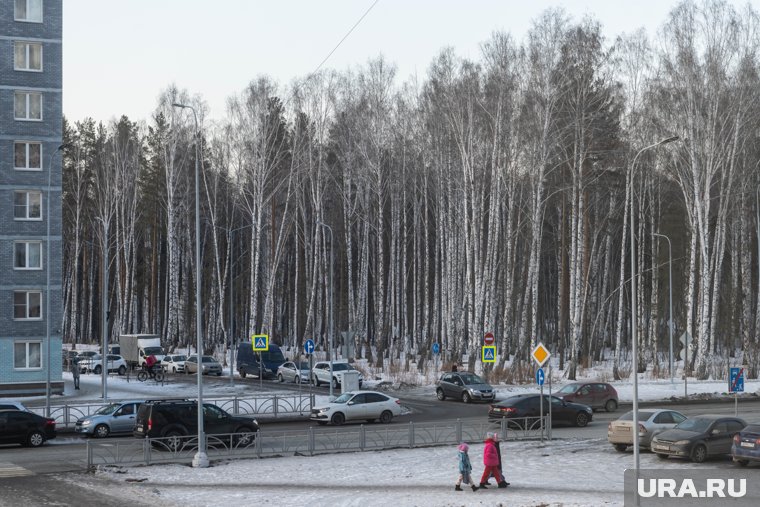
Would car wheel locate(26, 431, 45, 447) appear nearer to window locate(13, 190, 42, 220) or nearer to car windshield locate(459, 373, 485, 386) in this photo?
car windshield locate(459, 373, 485, 386)

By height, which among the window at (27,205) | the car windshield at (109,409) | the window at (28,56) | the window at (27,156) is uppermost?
the window at (28,56)

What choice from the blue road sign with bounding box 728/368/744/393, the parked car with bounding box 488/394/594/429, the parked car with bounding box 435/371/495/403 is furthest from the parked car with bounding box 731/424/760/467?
the parked car with bounding box 435/371/495/403

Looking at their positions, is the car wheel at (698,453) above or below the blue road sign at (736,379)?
below

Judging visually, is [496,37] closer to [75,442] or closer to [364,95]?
[364,95]

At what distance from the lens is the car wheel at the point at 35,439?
32500mm

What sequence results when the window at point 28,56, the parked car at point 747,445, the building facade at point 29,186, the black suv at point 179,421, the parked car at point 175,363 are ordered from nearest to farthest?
the parked car at point 747,445
the black suv at point 179,421
the building facade at point 29,186
the window at point 28,56
the parked car at point 175,363

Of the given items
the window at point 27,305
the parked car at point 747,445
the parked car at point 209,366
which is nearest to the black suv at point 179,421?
the parked car at point 747,445

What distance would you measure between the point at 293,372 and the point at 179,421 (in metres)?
27.2

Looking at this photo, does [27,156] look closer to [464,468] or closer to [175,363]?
[175,363]

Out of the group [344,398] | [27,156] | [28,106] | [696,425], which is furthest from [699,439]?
[28,106]

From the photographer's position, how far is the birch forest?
5269cm

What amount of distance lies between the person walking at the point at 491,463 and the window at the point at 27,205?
38149 millimetres

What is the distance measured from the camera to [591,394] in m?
42.9

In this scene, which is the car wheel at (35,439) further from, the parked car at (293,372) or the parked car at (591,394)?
the parked car at (293,372)
